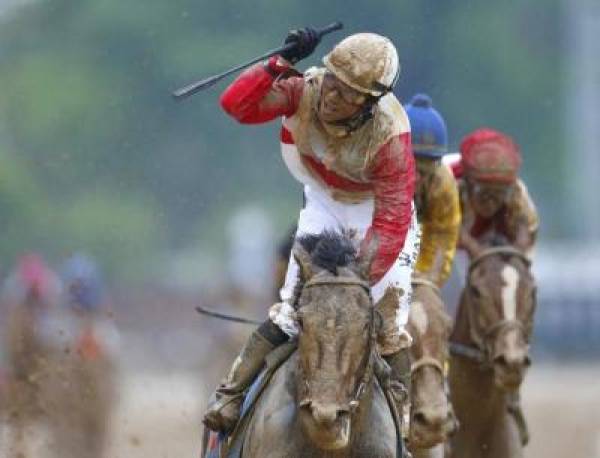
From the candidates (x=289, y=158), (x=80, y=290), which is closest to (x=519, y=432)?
(x=289, y=158)

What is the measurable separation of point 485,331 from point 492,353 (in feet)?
0.68

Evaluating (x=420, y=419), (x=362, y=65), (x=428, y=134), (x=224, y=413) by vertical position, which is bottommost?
(x=224, y=413)

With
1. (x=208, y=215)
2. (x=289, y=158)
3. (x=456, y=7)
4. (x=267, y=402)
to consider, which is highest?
(x=456, y=7)

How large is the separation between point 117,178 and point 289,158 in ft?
117

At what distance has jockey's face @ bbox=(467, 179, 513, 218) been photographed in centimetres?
1503

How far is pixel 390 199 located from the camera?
1134 centimetres

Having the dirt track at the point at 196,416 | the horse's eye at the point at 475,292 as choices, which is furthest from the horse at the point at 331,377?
the dirt track at the point at 196,416

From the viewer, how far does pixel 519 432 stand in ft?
49.6

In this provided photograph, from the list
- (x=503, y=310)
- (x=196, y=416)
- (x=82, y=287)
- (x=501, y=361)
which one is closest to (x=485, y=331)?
(x=503, y=310)

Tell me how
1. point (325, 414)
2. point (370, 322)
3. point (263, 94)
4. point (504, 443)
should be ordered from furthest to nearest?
1. point (504, 443)
2. point (263, 94)
3. point (370, 322)
4. point (325, 414)

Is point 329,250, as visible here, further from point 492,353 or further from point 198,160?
point 198,160

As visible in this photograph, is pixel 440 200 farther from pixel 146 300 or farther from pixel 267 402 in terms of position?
pixel 146 300

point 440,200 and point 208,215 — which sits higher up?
point 208,215

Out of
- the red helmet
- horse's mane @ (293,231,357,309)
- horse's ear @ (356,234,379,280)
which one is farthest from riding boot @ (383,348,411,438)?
the red helmet
